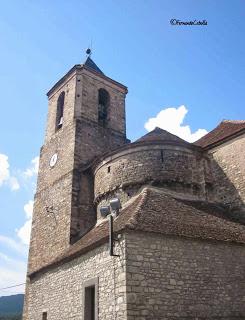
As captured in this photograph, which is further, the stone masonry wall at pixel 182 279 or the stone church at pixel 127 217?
the stone church at pixel 127 217

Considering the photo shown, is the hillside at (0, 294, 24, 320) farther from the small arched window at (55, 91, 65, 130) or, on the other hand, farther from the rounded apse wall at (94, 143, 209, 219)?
the rounded apse wall at (94, 143, 209, 219)

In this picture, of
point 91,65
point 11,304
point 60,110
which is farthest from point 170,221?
point 11,304

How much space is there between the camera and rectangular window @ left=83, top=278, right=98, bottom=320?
9606 mm

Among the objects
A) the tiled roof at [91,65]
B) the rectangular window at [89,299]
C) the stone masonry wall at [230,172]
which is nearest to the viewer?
the rectangular window at [89,299]

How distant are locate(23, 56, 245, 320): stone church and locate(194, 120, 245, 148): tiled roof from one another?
5cm

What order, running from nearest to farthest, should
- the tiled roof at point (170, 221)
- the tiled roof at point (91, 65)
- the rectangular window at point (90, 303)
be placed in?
the tiled roof at point (170, 221), the rectangular window at point (90, 303), the tiled roof at point (91, 65)

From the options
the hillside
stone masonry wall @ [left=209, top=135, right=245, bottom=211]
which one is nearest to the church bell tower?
stone masonry wall @ [left=209, top=135, right=245, bottom=211]

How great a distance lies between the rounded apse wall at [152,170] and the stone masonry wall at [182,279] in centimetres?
332

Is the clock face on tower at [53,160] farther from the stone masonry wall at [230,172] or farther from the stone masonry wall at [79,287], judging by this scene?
the stone masonry wall at [230,172]

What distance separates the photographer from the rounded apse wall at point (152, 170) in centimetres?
1255

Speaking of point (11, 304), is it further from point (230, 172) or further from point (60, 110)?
point (230, 172)

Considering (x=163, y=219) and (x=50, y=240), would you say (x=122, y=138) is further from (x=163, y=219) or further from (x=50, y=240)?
(x=163, y=219)

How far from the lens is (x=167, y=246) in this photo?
Answer: 9.00 m

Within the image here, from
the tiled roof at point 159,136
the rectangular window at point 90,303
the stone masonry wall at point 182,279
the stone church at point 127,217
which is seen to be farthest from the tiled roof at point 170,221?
the tiled roof at point 159,136
